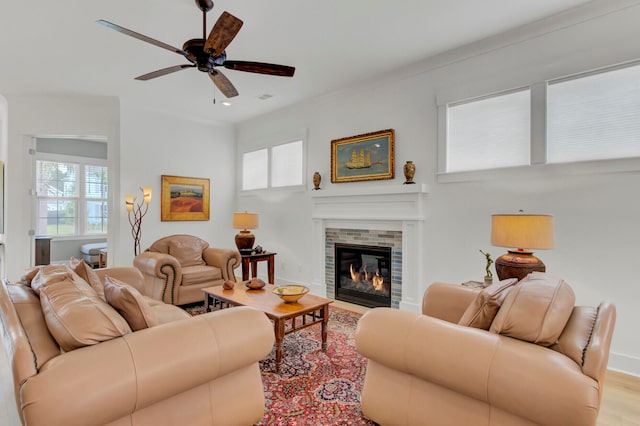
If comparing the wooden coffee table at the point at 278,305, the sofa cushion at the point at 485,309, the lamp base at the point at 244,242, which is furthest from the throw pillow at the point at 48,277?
the lamp base at the point at 244,242

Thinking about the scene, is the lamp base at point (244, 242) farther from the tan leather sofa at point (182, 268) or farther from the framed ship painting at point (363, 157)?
the framed ship painting at point (363, 157)

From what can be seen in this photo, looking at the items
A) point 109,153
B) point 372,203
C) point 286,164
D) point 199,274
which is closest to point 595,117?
point 372,203

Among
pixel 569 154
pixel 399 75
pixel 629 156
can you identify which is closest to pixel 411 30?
pixel 399 75

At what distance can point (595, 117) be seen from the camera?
2682 millimetres

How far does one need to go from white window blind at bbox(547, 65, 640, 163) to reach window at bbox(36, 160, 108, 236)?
8.26 meters

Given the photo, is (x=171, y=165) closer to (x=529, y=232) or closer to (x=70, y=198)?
(x=70, y=198)

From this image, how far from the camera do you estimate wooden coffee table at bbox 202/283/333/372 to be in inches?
98.7

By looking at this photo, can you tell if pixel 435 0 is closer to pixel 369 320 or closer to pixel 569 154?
pixel 569 154

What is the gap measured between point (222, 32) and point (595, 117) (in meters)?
2.97

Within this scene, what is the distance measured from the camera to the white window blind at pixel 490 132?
3.05 m

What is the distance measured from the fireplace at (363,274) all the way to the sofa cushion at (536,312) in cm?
249

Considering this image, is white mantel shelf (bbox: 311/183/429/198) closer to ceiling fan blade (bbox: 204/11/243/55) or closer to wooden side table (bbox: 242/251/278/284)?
wooden side table (bbox: 242/251/278/284)

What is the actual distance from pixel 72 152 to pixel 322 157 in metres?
5.72

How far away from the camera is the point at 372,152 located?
13.6 feet
